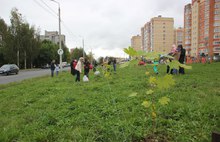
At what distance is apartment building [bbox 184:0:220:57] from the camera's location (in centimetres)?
5775

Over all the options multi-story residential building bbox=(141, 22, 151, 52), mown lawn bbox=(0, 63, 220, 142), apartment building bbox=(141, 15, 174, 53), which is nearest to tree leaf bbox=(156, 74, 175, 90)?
mown lawn bbox=(0, 63, 220, 142)

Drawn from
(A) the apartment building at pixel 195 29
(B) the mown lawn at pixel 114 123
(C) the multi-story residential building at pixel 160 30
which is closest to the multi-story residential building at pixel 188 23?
(A) the apartment building at pixel 195 29

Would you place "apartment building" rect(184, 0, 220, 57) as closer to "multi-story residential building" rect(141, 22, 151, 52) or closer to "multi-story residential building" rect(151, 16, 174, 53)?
"multi-story residential building" rect(151, 16, 174, 53)

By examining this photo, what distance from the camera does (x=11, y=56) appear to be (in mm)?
38781

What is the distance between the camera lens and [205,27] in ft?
200

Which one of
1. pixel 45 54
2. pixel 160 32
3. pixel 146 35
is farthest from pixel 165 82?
pixel 146 35

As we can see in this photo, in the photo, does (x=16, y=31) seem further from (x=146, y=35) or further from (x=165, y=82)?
(x=146, y=35)

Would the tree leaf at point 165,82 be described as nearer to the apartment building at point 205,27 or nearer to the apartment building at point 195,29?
the apartment building at point 205,27

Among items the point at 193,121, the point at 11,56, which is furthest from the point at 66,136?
the point at 11,56

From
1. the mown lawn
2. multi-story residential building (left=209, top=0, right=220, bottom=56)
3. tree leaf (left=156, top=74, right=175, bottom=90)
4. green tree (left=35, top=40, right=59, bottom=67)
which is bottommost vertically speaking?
the mown lawn

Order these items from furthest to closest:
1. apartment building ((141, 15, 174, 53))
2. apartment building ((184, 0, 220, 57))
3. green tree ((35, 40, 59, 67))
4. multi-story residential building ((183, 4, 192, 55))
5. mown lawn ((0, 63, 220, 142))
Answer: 1. apartment building ((141, 15, 174, 53))
2. multi-story residential building ((183, 4, 192, 55))
3. apartment building ((184, 0, 220, 57))
4. green tree ((35, 40, 59, 67))
5. mown lawn ((0, 63, 220, 142))

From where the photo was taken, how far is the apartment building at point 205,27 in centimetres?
5775

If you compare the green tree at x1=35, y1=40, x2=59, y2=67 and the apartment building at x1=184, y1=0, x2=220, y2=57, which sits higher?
the apartment building at x1=184, y1=0, x2=220, y2=57

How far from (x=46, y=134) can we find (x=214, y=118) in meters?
3.11
